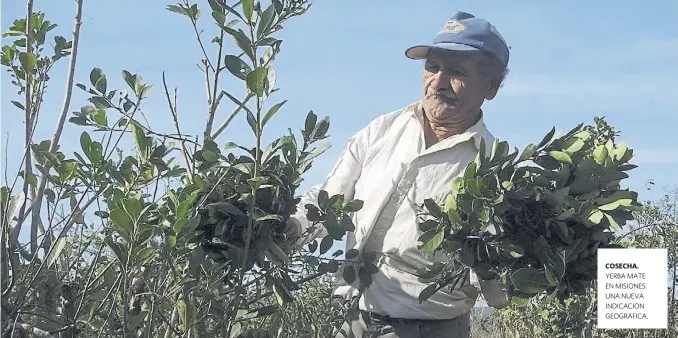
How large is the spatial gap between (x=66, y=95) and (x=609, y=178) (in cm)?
107

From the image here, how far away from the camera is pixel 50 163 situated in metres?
1.63

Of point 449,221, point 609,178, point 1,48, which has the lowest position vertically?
point 449,221

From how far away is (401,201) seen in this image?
2.36 meters

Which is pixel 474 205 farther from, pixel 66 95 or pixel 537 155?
pixel 66 95

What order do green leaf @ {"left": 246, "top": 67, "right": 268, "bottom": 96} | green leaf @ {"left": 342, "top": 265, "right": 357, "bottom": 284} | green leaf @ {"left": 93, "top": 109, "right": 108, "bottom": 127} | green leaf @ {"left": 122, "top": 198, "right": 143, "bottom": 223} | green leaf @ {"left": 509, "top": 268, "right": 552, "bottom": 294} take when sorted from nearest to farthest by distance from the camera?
green leaf @ {"left": 122, "top": 198, "right": 143, "bottom": 223} → green leaf @ {"left": 246, "top": 67, "right": 268, "bottom": 96} → green leaf @ {"left": 93, "top": 109, "right": 108, "bottom": 127} → green leaf @ {"left": 509, "top": 268, "right": 552, "bottom": 294} → green leaf @ {"left": 342, "top": 265, "right": 357, "bottom": 284}

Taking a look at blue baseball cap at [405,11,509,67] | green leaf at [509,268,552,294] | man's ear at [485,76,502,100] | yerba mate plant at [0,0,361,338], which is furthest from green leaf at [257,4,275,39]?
man's ear at [485,76,502,100]

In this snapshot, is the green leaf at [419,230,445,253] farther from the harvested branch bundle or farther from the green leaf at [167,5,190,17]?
the green leaf at [167,5,190,17]

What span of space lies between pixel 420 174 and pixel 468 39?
372 millimetres

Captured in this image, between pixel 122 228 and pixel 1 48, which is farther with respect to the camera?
pixel 1 48

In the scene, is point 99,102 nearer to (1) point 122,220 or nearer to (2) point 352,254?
(1) point 122,220

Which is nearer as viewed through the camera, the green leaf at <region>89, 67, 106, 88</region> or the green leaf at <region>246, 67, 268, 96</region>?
the green leaf at <region>246, 67, 268, 96</region>

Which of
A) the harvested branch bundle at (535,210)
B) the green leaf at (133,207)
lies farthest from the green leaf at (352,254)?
the green leaf at (133,207)

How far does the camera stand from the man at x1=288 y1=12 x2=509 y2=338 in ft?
7.57

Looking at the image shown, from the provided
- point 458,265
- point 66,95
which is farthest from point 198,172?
point 458,265
